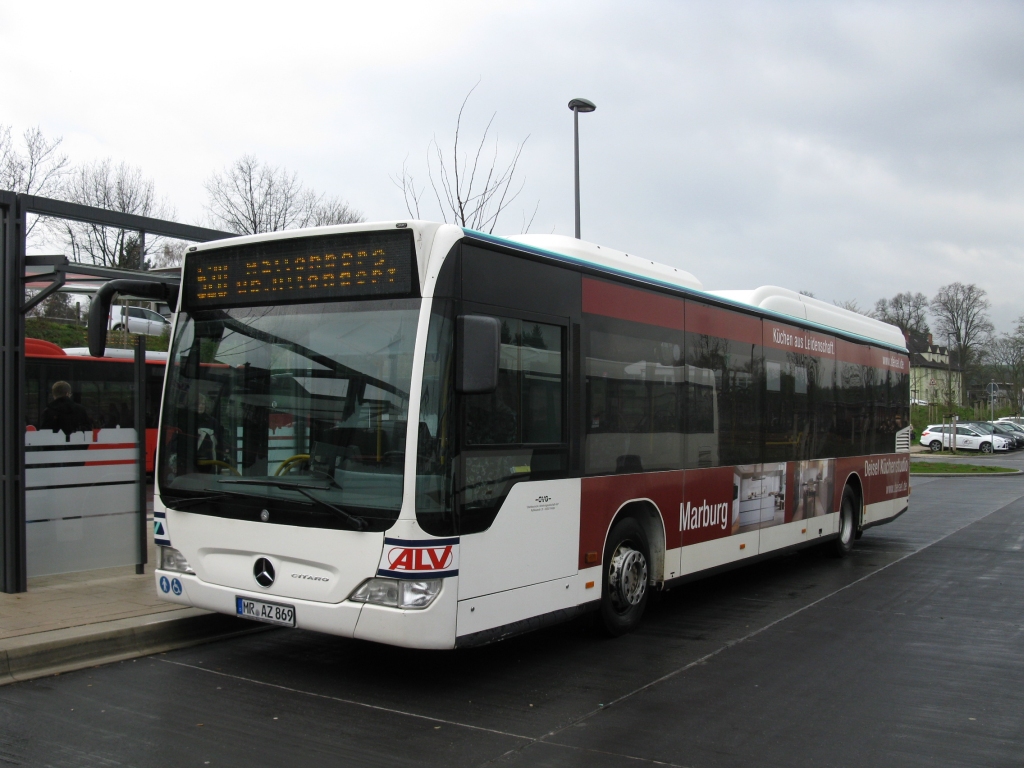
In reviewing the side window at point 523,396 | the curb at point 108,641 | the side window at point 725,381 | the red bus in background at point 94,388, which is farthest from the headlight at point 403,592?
the red bus in background at point 94,388

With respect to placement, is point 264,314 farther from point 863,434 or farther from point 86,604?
point 863,434

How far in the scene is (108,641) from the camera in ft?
22.6

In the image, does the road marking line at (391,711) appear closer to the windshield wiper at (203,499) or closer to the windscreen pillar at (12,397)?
the windshield wiper at (203,499)

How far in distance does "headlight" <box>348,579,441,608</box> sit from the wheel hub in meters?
2.22

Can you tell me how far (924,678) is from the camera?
6691 millimetres

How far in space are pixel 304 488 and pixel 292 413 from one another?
0.51 meters

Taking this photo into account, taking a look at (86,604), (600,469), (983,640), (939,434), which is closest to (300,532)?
(600,469)

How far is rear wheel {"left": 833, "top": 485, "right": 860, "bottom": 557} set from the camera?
41.6ft

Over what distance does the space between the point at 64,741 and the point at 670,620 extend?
523cm

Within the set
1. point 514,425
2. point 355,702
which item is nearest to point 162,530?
point 355,702

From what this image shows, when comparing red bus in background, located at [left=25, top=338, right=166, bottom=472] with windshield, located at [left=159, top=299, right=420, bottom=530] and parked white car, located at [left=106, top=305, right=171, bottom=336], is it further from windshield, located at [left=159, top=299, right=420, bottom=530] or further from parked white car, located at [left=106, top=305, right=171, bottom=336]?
windshield, located at [left=159, top=299, right=420, bottom=530]

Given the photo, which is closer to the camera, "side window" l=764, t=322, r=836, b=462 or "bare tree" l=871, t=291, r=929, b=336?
"side window" l=764, t=322, r=836, b=462

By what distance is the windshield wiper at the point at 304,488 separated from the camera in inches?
225

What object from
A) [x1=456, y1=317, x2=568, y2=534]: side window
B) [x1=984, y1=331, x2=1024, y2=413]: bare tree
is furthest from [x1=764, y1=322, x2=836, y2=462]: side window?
[x1=984, y1=331, x2=1024, y2=413]: bare tree
